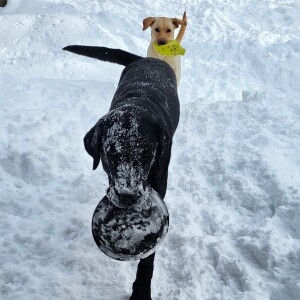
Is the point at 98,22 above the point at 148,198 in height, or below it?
below

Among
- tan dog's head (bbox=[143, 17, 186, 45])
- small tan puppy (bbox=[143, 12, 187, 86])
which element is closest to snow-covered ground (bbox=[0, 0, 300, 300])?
small tan puppy (bbox=[143, 12, 187, 86])

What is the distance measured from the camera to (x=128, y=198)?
1.96m

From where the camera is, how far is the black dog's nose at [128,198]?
6.40 ft

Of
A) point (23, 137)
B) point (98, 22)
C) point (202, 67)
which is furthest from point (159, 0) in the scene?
point (23, 137)

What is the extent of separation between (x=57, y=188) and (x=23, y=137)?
0.80 metres

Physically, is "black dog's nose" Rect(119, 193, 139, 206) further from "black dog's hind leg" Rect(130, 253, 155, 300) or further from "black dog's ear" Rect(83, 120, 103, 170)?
"black dog's hind leg" Rect(130, 253, 155, 300)

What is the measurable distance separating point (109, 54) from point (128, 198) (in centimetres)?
240

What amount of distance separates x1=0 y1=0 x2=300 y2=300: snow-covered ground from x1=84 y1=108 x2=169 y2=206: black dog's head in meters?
1.04

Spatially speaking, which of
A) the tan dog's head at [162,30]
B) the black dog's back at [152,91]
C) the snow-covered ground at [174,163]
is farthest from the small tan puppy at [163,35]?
the black dog's back at [152,91]

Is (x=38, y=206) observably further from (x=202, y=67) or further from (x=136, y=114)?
(x=202, y=67)

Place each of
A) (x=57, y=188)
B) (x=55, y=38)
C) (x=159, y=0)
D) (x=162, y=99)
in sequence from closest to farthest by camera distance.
→ (x=162, y=99) < (x=57, y=188) < (x=55, y=38) < (x=159, y=0)

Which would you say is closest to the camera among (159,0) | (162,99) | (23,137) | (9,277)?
(9,277)

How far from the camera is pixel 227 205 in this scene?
11.3 feet

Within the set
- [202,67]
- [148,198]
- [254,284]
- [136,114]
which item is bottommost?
[202,67]
